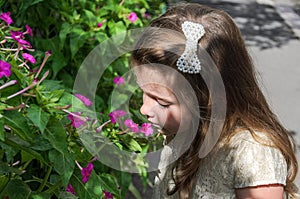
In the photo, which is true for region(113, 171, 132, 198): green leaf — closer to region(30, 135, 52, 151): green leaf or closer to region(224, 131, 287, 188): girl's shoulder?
region(224, 131, 287, 188): girl's shoulder

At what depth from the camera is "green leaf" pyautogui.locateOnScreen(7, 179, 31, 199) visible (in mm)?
1982

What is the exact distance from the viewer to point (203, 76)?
2166 millimetres

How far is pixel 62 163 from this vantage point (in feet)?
6.03

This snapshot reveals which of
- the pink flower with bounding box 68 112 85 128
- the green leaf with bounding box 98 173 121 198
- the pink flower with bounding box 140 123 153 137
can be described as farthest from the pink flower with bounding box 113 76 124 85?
the pink flower with bounding box 68 112 85 128

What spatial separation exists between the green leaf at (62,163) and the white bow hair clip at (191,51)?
0.50m

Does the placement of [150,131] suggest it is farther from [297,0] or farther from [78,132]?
[297,0]

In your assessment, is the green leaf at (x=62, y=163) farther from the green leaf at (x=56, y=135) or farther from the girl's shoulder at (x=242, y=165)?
the girl's shoulder at (x=242, y=165)

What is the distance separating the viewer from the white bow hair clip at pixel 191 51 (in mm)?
2121

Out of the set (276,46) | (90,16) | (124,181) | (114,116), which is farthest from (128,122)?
(276,46)

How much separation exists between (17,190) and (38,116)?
14.5 inches

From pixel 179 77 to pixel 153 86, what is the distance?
10 cm

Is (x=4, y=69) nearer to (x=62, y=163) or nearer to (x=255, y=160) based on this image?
(x=62, y=163)

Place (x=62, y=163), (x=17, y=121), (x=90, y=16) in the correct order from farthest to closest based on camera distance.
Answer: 1. (x=90, y=16)
2. (x=62, y=163)
3. (x=17, y=121)

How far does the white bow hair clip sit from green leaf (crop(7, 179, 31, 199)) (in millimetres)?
602
